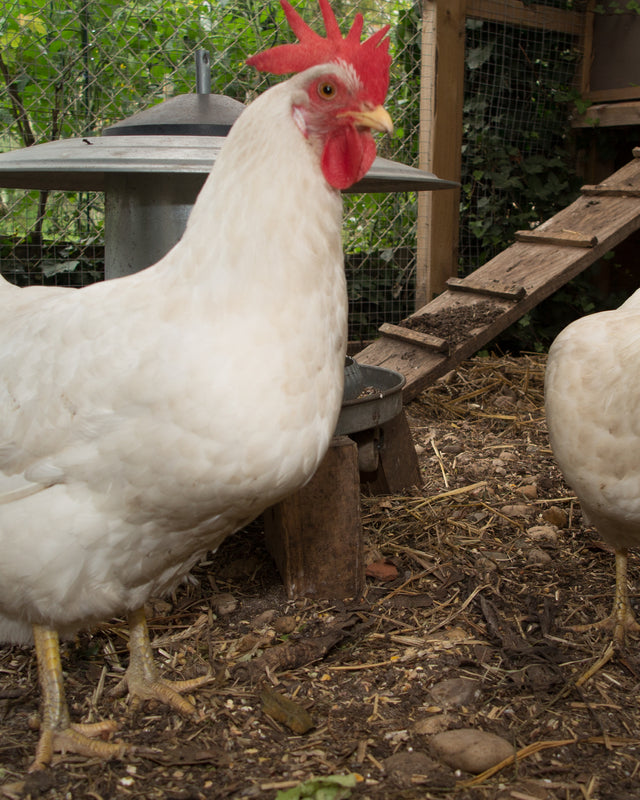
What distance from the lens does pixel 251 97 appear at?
468cm

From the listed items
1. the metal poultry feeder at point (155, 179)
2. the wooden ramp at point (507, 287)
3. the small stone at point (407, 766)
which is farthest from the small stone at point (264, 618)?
the wooden ramp at point (507, 287)

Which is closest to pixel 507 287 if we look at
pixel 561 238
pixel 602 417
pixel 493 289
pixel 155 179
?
pixel 493 289

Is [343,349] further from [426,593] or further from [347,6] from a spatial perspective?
[347,6]

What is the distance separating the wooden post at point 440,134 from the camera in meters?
4.96

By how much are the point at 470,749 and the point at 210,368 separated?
111 centimetres

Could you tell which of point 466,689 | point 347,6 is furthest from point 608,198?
point 466,689

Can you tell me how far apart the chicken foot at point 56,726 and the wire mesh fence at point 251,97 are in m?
2.99

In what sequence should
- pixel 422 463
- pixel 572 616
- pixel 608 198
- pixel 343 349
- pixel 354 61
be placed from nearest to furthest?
pixel 354 61, pixel 343 349, pixel 572 616, pixel 422 463, pixel 608 198

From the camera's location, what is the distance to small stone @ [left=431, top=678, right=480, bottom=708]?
1979 millimetres

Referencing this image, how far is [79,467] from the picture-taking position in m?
1.55

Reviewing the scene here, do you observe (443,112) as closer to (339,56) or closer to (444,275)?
(444,275)

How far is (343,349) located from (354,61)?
24.2 inches

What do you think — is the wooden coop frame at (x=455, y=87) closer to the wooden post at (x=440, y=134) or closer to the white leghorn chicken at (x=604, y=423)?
the wooden post at (x=440, y=134)

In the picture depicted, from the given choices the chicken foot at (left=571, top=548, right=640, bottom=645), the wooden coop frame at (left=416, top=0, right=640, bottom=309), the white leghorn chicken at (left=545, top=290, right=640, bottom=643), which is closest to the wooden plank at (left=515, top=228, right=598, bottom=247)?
the wooden coop frame at (left=416, top=0, right=640, bottom=309)
